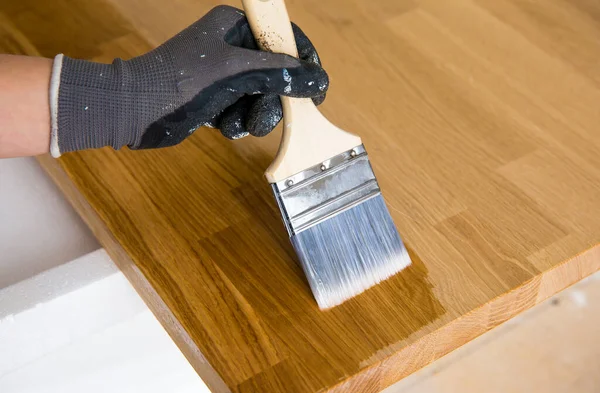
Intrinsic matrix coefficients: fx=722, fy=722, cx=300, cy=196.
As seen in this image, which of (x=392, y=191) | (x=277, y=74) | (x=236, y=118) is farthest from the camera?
(x=392, y=191)

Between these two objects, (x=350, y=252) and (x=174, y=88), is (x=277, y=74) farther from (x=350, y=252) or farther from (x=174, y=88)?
(x=350, y=252)

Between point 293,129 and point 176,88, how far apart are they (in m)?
0.18

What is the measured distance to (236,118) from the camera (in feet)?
3.74

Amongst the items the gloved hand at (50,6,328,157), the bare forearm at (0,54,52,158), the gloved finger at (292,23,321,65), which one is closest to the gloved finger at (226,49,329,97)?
the gloved hand at (50,6,328,157)

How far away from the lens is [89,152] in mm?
1392

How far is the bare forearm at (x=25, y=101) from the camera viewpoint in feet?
3.41

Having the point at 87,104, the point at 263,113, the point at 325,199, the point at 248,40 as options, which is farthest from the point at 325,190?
the point at 87,104

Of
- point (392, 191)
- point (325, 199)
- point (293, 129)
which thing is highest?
point (293, 129)

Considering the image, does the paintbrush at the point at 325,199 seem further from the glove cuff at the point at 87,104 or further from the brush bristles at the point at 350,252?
the glove cuff at the point at 87,104

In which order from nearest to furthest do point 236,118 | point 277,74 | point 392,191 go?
→ point 277,74 < point 236,118 < point 392,191

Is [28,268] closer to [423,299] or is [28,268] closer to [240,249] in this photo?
[240,249]

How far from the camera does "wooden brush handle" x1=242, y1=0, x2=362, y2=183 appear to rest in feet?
3.39

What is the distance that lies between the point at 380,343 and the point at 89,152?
2.30ft

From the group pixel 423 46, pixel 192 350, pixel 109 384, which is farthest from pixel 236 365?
pixel 423 46
